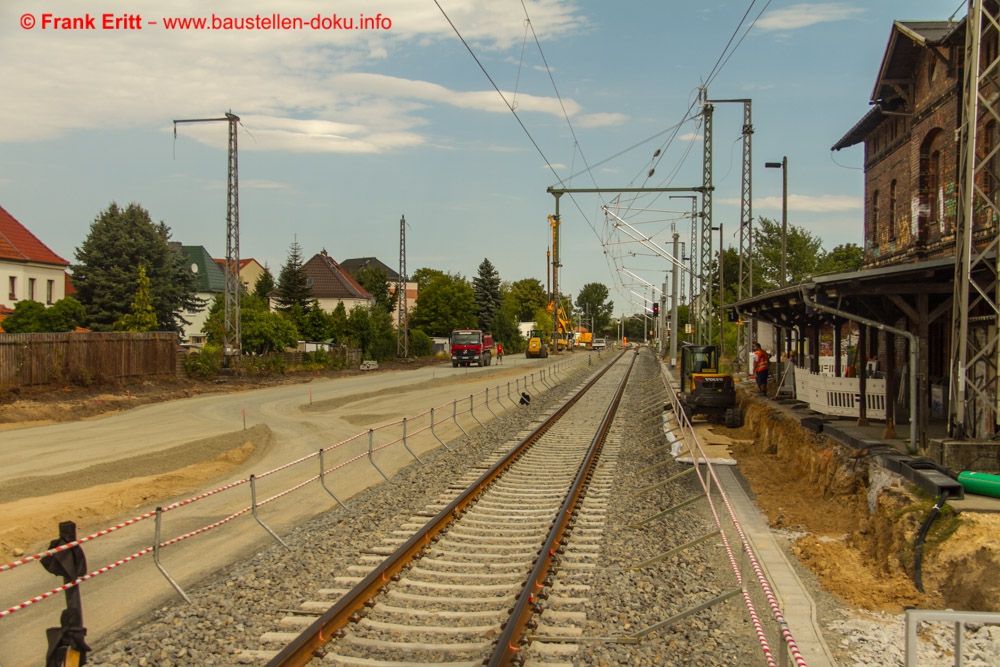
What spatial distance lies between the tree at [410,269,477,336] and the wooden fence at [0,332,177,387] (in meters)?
45.6

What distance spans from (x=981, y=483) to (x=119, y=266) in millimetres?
52066

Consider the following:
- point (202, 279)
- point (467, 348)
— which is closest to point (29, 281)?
point (202, 279)

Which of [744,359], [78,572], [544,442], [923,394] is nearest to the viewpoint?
[78,572]

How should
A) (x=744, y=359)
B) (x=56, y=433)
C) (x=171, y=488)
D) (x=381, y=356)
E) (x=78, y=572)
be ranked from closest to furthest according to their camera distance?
(x=78, y=572) → (x=171, y=488) → (x=56, y=433) → (x=744, y=359) → (x=381, y=356)

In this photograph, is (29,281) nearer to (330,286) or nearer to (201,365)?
(201,365)

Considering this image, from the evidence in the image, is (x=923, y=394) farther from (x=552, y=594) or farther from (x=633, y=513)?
(x=552, y=594)

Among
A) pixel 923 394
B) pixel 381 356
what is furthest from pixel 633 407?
pixel 381 356

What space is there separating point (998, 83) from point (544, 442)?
12.0 meters

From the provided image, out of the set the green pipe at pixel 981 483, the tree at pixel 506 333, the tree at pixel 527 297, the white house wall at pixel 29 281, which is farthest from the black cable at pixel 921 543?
the tree at pixel 527 297

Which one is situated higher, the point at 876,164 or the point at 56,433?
the point at 876,164

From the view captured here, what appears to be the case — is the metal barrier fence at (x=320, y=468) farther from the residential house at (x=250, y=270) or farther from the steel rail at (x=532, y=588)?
the residential house at (x=250, y=270)

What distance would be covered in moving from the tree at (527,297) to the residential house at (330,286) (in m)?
52.4

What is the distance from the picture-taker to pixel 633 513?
1166cm

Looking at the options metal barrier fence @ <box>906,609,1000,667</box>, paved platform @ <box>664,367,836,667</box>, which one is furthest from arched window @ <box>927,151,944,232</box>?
metal barrier fence @ <box>906,609,1000,667</box>
